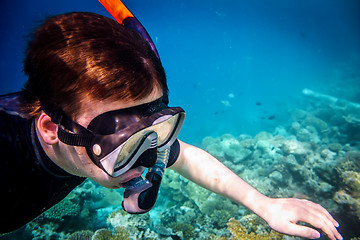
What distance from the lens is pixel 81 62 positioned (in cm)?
95

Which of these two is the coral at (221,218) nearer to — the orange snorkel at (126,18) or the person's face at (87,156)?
the person's face at (87,156)

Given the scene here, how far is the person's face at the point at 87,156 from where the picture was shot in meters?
1.07

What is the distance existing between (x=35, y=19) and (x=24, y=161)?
0.94 metres

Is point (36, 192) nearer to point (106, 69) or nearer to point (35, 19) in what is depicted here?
point (106, 69)

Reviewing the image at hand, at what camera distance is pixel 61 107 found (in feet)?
3.40

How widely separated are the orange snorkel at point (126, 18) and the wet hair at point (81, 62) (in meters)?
0.40

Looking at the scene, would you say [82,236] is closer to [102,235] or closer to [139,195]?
[102,235]

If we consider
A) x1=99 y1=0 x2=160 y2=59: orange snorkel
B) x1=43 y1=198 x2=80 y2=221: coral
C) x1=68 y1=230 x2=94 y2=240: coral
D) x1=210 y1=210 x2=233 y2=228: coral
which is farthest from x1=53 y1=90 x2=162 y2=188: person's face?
x1=43 y1=198 x2=80 y2=221: coral

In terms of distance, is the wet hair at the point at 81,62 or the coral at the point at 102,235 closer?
the wet hair at the point at 81,62

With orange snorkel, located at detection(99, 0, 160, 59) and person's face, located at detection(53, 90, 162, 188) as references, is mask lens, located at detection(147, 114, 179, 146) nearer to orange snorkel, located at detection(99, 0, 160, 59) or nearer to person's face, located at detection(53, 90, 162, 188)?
person's face, located at detection(53, 90, 162, 188)

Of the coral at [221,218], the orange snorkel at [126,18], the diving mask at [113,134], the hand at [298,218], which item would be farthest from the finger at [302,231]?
the coral at [221,218]

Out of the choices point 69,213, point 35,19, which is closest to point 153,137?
point 35,19

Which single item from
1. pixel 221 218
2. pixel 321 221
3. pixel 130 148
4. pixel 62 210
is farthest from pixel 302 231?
pixel 62 210

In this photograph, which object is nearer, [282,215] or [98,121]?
[98,121]
